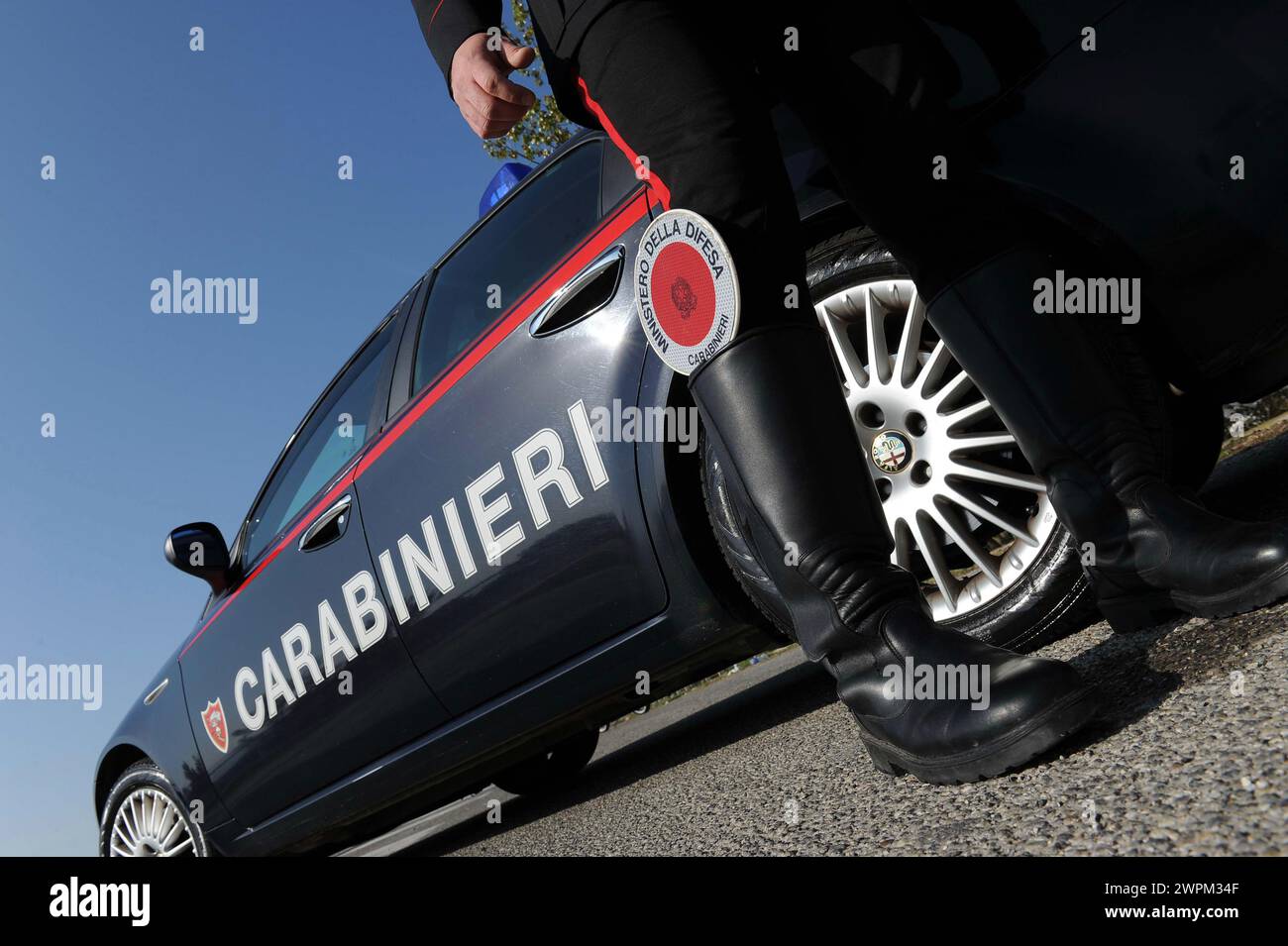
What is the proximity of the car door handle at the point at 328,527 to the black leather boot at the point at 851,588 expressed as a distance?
5.06 feet

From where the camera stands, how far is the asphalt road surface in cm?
95

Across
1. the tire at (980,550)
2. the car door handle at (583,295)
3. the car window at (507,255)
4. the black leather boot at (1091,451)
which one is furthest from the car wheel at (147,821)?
the black leather boot at (1091,451)

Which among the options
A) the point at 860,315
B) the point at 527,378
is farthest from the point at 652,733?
the point at 860,315

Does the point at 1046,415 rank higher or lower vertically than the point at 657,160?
lower

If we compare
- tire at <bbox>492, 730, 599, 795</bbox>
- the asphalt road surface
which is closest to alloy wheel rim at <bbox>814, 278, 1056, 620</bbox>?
the asphalt road surface

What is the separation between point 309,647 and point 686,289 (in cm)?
183

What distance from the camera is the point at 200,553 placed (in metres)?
3.12

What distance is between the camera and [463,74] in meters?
1.50

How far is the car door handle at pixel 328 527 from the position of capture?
8.59 feet

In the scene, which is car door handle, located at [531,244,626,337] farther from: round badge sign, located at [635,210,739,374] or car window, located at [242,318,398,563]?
car window, located at [242,318,398,563]

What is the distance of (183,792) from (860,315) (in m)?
2.70

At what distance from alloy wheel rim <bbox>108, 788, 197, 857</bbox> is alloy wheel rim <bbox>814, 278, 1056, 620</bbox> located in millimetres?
2643

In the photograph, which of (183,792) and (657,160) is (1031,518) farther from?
(183,792)

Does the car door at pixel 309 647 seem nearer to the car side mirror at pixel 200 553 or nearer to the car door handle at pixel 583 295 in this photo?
the car side mirror at pixel 200 553
